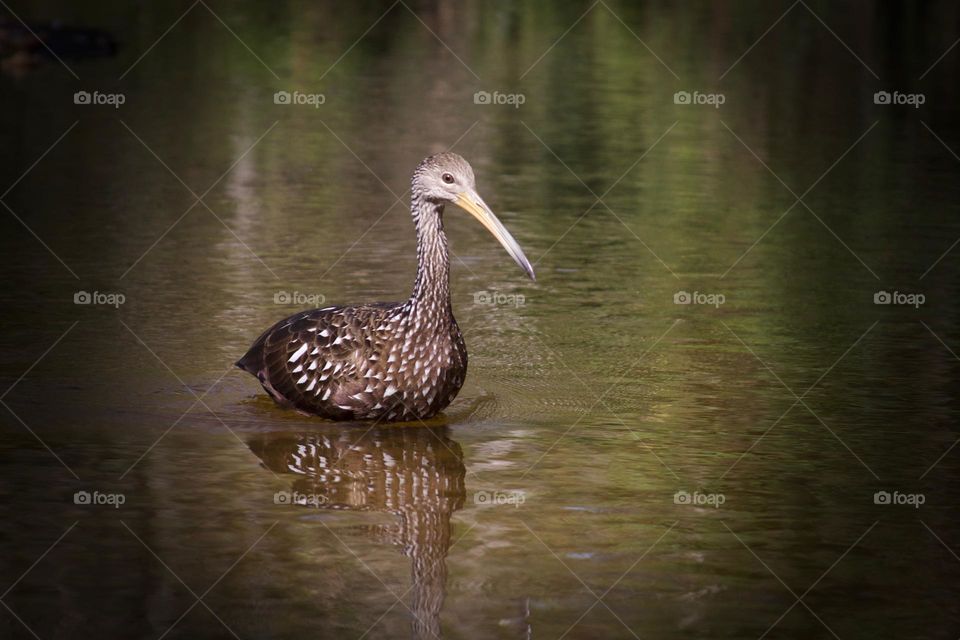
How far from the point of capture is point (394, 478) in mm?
9672

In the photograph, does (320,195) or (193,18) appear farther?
(193,18)

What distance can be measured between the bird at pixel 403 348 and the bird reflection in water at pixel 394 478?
204 mm

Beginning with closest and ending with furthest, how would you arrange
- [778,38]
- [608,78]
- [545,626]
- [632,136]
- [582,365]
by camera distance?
[545,626]
[582,365]
[632,136]
[608,78]
[778,38]

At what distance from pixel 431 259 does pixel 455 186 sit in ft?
1.60

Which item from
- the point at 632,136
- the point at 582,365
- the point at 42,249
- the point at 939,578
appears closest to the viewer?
the point at 939,578

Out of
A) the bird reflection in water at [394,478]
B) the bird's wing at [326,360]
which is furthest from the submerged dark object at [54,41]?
the bird reflection in water at [394,478]

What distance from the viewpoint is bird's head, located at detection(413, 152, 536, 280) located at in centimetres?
1039

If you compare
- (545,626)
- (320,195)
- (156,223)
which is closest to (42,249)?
(156,223)

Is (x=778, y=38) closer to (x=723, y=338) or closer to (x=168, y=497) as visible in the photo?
(x=723, y=338)

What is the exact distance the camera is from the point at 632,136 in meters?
22.4

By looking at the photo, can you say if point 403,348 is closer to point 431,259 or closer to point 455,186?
point 431,259

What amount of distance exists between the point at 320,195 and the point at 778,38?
19549mm

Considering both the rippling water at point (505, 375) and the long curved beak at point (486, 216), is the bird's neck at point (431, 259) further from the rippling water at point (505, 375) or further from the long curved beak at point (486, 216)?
the rippling water at point (505, 375)

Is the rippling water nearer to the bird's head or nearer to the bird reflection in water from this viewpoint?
the bird reflection in water
